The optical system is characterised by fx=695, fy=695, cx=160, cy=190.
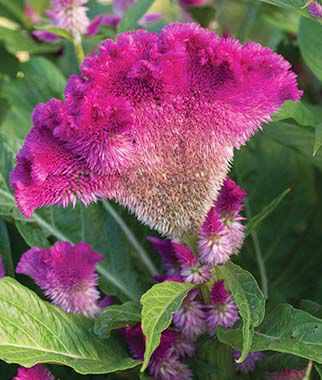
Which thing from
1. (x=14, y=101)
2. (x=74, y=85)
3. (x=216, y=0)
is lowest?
(x=14, y=101)

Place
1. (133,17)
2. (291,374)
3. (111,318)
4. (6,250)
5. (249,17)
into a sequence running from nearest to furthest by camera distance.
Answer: (111,318) < (291,374) < (6,250) < (133,17) < (249,17)

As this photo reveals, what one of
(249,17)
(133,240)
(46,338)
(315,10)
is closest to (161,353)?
(46,338)

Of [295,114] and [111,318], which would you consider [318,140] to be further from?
[111,318]

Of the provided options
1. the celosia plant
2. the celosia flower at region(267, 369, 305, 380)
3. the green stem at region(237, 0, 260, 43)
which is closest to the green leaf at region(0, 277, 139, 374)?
the celosia plant

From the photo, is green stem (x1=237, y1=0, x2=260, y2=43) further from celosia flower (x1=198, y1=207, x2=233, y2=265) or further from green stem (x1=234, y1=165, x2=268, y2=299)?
celosia flower (x1=198, y1=207, x2=233, y2=265)

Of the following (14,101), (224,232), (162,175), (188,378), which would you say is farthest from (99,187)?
(14,101)

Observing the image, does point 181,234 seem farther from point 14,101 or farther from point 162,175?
point 14,101
